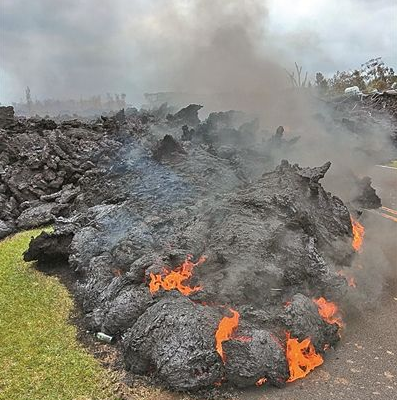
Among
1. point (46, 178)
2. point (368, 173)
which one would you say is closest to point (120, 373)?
point (46, 178)

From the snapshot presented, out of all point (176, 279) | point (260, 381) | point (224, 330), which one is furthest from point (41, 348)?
point (260, 381)

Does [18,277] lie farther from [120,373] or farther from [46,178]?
[46,178]

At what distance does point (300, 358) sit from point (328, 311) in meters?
1.23

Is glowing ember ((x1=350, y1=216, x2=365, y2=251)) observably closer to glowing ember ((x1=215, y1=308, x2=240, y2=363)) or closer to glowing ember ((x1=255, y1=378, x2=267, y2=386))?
glowing ember ((x1=215, y1=308, x2=240, y2=363))

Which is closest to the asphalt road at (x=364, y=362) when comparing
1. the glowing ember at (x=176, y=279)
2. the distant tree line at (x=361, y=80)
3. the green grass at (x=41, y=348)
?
the glowing ember at (x=176, y=279)

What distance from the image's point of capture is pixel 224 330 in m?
5.17

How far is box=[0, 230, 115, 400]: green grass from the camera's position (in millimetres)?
4961

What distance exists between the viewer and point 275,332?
5.41 metres

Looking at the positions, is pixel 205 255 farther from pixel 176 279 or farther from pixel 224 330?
pixel 224 330

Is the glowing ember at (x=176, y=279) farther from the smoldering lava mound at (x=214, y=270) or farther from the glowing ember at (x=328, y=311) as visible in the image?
the glowing ember at (x=328, y=311)

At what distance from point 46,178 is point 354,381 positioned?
35.4ft

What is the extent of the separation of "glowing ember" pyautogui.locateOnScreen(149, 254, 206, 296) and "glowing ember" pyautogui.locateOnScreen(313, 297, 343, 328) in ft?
5.61

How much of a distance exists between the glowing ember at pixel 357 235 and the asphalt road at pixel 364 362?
28 cm

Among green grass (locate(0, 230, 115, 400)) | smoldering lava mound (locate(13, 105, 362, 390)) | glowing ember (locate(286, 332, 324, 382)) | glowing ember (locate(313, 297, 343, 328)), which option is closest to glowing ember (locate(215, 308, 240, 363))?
smoldering lava mound (locate(13, 105, 362, 390))
